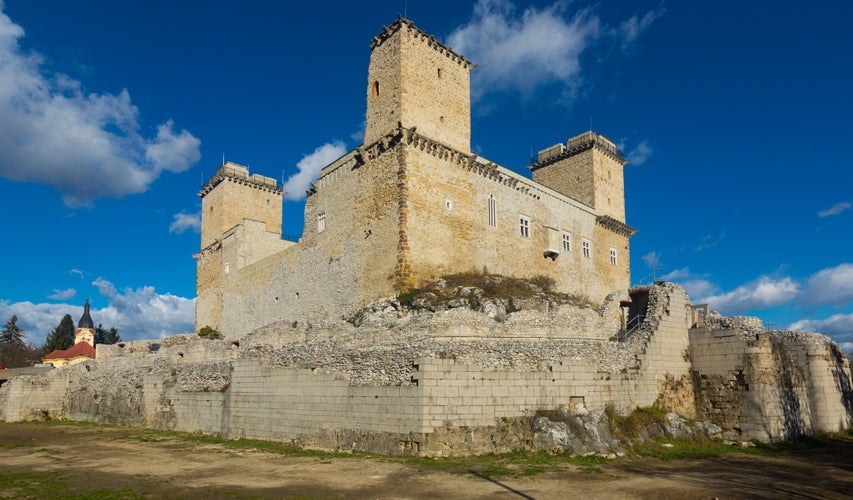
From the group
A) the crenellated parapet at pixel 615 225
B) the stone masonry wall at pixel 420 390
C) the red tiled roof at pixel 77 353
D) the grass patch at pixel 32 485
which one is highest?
the crenellated parapet at pixel 615 225

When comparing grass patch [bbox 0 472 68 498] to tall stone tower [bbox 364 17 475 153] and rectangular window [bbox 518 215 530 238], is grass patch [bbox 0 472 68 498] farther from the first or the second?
rectangular window [bbox 518 215 530 238]

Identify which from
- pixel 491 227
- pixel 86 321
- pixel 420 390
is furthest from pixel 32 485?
pixel 86 321

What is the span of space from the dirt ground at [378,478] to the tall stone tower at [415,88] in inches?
702

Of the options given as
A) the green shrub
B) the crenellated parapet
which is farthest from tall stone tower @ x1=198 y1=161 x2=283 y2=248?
the crenellated parapet

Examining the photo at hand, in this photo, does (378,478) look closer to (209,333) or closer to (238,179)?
(209,333)

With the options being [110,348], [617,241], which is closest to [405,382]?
[617,241]

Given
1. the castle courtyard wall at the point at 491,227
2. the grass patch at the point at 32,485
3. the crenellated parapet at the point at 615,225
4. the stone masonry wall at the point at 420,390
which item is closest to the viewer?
the grass patch at the point at 32,485

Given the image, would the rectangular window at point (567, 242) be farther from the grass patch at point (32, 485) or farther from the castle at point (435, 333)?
the grass patch at point (32, 485)

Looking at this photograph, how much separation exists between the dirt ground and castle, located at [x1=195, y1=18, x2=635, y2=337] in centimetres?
1252

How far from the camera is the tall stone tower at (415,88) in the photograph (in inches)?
1170

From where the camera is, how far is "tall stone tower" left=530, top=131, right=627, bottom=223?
4306cm

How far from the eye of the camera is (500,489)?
1231 cm

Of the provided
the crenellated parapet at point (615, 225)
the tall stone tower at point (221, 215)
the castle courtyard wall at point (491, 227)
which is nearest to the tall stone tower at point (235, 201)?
the tall stone tower at point (221, 215)

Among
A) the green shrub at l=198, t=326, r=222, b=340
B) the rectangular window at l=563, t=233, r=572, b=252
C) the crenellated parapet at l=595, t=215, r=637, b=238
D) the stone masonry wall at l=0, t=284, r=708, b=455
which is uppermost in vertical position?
the crenellated parapet at l=595, t=215, r=637, b=238
